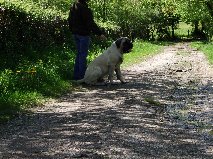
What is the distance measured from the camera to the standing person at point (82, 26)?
1191 cm

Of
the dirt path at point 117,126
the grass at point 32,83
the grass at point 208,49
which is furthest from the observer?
the grass at point 208,49

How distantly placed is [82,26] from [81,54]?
2.64ft

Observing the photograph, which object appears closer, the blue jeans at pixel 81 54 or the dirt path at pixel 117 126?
the dirt path at pixel 117 126

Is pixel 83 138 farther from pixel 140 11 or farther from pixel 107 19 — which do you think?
pixel 140 11

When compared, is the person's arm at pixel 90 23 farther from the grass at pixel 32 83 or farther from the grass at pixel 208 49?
the grass at pixel 208 49

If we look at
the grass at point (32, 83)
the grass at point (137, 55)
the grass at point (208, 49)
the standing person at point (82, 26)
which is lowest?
the grass at point (208, 49)

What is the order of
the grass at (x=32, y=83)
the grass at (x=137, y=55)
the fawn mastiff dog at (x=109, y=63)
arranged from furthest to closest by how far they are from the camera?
the grass at (x=137, y=55) → the fawn mastiff dog at (x=109, y=63) → the grass at (x=32, y=83)

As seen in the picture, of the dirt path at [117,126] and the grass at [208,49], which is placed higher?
the dirt path at [117,126]

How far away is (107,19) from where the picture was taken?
122 feet

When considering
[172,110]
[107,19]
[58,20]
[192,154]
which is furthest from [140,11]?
[192,154]

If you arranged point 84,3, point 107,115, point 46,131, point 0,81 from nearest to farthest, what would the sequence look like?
point 46,131, point 107,115, point 0,81, point 84,3


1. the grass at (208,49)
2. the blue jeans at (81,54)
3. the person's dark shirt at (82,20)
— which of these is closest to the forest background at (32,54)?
the blue jeans at (81,54)

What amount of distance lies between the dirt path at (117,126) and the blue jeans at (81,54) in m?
1.13

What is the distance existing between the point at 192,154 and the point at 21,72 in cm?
669
